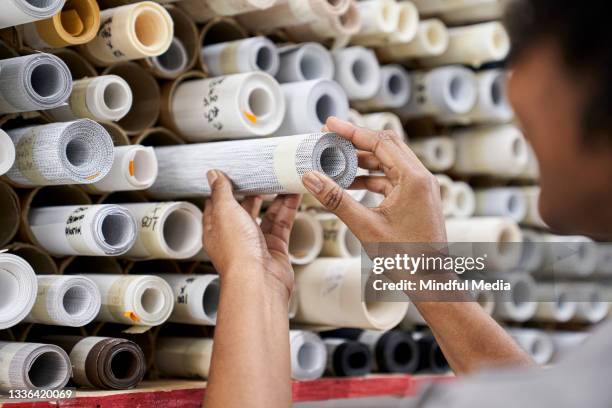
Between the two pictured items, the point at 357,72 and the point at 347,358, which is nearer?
the point at 347,358

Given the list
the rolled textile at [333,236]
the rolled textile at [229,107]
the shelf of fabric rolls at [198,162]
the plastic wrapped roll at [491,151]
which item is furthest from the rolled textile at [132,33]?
the plastic wrapped roll at [491,151]

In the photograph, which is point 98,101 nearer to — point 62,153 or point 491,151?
point 62,153

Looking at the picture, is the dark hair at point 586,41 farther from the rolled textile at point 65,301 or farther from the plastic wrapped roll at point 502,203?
the plastic wrapped roll at point 502,203

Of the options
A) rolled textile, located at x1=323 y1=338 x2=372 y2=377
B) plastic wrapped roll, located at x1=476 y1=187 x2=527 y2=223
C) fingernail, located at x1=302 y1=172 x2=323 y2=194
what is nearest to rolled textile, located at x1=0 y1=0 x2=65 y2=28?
fingernail, located at x1=302 y1=172 x2=323 y2=194

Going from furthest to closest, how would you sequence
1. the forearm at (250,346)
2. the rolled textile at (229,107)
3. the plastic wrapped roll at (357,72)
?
the plastic wrapped roll at (357,72) < the rolled textile at (229,107) < the forearm at (250,346)

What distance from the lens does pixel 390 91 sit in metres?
1.60

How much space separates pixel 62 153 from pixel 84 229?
0.10m

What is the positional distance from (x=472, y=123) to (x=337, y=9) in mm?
567

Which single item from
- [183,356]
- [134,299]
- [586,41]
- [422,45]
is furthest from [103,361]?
[422,45]

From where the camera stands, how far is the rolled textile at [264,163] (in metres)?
1.05

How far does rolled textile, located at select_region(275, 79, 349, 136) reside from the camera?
1.27 meters

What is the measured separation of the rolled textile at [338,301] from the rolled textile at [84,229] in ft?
1.16

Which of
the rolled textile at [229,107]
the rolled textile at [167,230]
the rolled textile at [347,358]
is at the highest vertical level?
the rolled textile at [229,107]

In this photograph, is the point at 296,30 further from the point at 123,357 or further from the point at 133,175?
the point at 123,357
